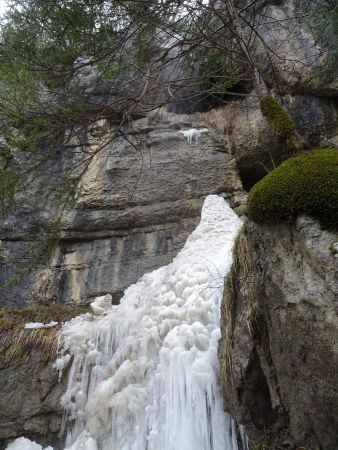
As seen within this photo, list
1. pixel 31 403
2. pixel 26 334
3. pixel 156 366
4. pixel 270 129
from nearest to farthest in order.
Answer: pixel 156 366 < pixel 31 403 < pixel 26 334 < pixel 270 129

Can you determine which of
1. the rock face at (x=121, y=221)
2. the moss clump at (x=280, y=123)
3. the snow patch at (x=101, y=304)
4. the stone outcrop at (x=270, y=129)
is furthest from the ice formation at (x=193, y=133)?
the moss clump at (x=280, y=123)

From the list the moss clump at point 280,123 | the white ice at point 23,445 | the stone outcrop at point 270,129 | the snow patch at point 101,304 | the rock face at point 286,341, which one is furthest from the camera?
the stone outcrop at point 270,129

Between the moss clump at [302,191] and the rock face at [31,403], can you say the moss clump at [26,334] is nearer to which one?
the rock face at [31,403]

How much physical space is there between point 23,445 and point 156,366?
2.19 meters

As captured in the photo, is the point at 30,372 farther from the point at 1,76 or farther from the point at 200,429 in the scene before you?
the point at 1,76

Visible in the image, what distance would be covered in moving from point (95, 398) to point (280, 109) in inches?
150

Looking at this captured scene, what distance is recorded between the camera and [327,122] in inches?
313

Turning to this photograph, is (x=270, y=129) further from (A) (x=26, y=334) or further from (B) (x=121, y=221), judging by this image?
(A) (x=26, y=334)

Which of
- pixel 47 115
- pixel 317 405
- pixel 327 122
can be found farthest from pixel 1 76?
pixel 327 122

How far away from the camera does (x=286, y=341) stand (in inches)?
105

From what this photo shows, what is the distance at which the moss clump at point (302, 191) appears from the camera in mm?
2672

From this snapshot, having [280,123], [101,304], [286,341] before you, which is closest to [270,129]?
[280,123]

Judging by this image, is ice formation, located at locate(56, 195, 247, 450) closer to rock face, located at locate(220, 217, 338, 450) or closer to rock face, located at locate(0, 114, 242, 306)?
rock face, located at locate(220, 217, 338, 450)

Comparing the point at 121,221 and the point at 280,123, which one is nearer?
the point at 280,123
